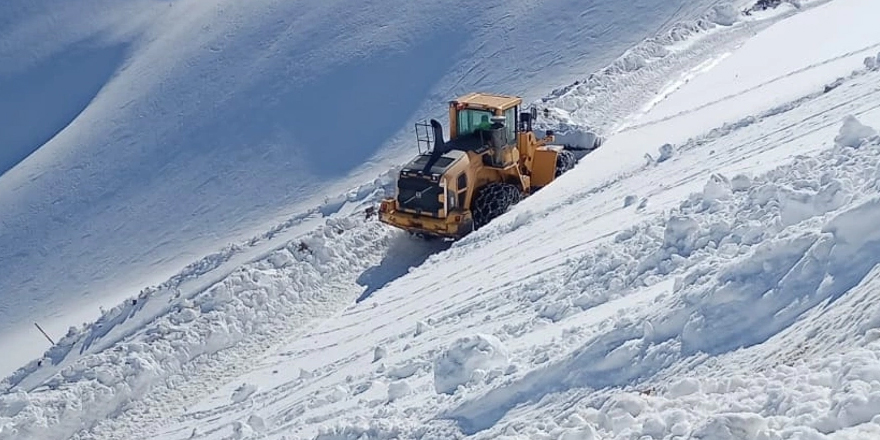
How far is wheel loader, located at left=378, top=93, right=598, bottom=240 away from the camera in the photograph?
13016 mm

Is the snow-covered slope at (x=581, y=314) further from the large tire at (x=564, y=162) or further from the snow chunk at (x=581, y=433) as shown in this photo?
the large tire at (x=564, y=162)

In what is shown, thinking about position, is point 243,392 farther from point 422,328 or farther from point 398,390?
point 398,390

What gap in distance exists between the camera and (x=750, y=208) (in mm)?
8164

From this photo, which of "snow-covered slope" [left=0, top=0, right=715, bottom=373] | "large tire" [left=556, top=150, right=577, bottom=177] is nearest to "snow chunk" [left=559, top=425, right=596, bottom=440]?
"large tire" [left=556, top=150, right=577, bottom=177]

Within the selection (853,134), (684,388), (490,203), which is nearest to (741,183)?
(853,134)

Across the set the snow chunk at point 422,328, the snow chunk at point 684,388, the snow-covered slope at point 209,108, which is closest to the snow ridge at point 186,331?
the snow-covered slope at point 209,108

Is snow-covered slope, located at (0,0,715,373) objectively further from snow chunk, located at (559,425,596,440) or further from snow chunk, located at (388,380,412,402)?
snow chunk, located at (559,425,596,440)

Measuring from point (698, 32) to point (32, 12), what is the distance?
61.0 ft

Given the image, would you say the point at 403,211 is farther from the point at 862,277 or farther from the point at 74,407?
the point at 862,277

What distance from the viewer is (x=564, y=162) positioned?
1524 cm

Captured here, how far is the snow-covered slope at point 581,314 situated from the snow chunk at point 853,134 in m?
0.02

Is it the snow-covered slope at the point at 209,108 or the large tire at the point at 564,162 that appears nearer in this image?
the large tire at the point at 564,162

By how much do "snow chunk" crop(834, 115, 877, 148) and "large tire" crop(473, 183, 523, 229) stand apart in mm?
5699

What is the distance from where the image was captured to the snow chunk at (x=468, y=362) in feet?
24.4
